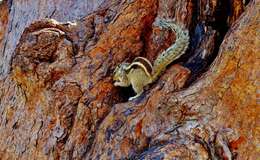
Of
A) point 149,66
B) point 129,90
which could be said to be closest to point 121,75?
point 149,66

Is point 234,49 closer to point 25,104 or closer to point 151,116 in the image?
point 151,116

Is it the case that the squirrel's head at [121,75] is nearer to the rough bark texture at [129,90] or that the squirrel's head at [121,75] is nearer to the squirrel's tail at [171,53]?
the rough bark texture at [129,90]

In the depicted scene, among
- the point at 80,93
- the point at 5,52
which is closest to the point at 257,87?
the point at 80,93

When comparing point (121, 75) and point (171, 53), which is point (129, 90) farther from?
point (171, 53)

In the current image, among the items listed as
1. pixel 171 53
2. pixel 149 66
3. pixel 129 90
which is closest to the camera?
pixel 171 53

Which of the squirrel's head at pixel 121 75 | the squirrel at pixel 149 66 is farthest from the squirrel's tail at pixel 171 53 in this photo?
the squirrel's head at pixel 121 75

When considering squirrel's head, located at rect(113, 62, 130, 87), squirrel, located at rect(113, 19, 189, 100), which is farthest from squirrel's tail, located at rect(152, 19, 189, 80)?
squirrel's head, located at rect(113, 62, 130, 87)

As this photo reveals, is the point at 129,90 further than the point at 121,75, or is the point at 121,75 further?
the point at 129,90

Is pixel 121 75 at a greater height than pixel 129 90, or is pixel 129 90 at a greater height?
pixel 121 75
